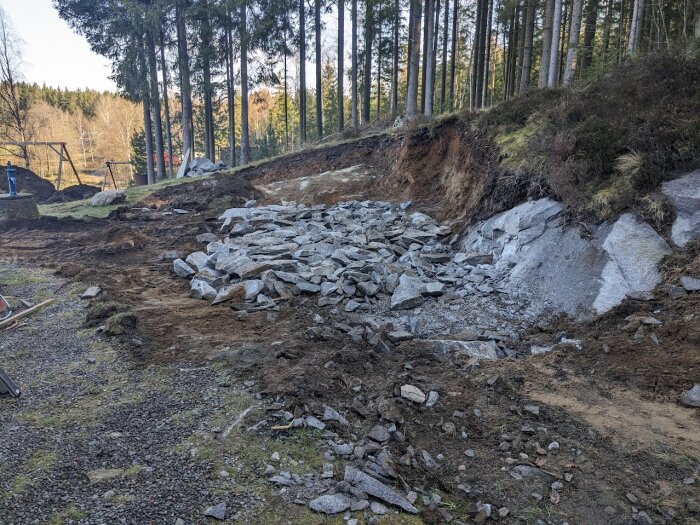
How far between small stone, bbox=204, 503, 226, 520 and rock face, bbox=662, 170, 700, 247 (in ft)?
21.3

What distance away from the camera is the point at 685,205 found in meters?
6.43

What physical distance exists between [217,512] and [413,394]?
7.68 ft

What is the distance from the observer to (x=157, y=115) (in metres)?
28.5

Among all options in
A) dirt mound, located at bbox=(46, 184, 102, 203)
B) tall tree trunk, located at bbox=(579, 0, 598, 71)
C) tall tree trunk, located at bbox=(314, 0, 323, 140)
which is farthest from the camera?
tall tree trunk, located at bbox=(314, 0, 323, 140)

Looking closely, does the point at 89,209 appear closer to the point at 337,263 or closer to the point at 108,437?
the point at 337,263

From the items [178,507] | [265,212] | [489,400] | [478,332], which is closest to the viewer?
[178,507]

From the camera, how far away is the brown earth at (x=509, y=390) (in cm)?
356

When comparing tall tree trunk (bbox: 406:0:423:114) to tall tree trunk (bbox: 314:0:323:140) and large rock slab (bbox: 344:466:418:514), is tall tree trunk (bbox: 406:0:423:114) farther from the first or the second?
large rock slab (bbox: 344:466:418:514)

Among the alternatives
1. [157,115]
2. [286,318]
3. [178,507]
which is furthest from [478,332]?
[157,115]

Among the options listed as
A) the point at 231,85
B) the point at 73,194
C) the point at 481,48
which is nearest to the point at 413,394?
the point at 481,48

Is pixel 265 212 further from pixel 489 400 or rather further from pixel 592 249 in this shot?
pixel 489 400

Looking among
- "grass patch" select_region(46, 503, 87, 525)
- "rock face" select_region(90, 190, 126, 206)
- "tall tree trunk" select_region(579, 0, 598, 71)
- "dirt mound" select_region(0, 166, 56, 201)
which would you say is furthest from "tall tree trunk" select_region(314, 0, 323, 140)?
"grass patch" select_region(46, 503, 87, 525)

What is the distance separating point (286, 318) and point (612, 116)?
6.81 m

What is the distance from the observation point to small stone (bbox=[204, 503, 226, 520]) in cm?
313
